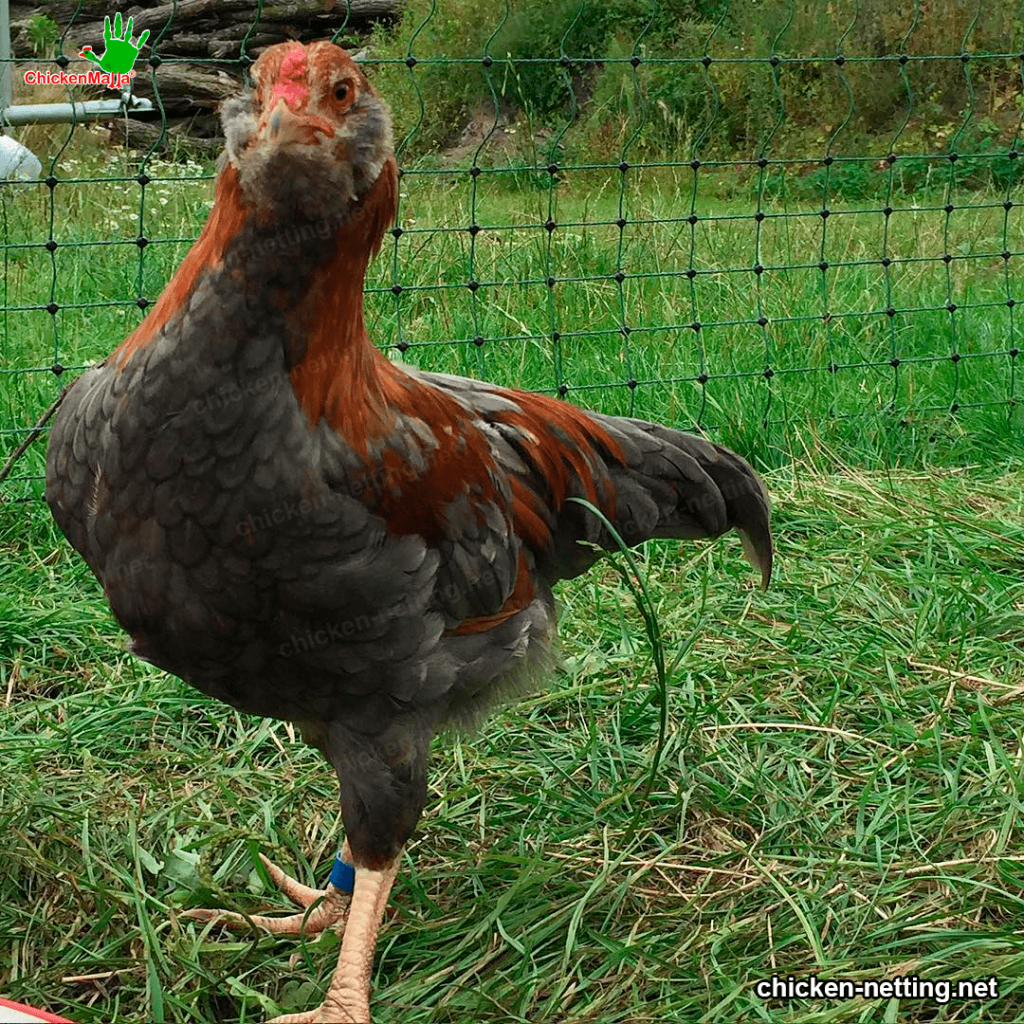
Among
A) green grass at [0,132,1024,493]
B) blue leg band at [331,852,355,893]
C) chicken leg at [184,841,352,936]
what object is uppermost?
green grass at [0,132,1024,493]

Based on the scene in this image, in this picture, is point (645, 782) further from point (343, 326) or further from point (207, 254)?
point (207, 254)

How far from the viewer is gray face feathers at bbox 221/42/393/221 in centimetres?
162

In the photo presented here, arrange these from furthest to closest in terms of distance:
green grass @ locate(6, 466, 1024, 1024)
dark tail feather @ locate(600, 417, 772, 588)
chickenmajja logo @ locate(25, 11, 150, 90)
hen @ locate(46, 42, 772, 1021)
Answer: chickenmajja logo @ locate(25, 11, 150, 90)
dark tail feather @ locate(600, 417, 772, 588)
green grass @ locate(6, 466, 1024, 1024)
hen @ locate(46, 42, 772, 1021)

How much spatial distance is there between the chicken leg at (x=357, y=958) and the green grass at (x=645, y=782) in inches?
3.7

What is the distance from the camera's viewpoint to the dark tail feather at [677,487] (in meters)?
2.63

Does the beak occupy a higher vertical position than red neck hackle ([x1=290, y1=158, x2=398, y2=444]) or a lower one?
higher

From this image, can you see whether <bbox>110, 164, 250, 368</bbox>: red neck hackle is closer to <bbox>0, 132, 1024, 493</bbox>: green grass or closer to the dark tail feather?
the dark tail feather

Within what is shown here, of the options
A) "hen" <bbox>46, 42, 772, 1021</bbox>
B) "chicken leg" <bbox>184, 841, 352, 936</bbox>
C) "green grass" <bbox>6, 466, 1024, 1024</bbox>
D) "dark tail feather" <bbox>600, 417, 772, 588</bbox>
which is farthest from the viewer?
"dark tail feather" <bbox>600, 417, 772, 588</bbox>

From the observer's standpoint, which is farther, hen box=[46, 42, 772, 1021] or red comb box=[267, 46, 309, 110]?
hen box=[46, 42, 772, 1021]

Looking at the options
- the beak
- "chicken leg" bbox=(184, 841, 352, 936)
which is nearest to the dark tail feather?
"chicken leg" bbox=(184, 841, 352, 936)

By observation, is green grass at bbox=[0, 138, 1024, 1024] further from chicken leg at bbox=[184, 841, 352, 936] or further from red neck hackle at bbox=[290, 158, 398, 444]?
red neck hackle at bbox=[290, 158, 398, 444]

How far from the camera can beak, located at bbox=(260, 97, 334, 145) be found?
1.59 m

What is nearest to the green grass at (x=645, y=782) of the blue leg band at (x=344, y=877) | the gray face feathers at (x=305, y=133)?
the blue leg band at (x=344, y=877)

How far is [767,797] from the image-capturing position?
268 centimetres
